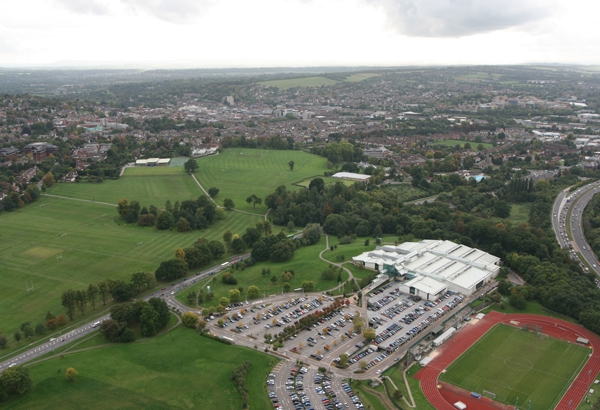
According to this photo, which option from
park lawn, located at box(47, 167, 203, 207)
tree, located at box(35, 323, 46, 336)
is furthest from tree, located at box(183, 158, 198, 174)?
tree, located at box(35, 323, 46, 336)

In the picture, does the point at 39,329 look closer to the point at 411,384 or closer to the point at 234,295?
the point at 234,295

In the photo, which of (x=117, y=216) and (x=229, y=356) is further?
(x=117, y=216)

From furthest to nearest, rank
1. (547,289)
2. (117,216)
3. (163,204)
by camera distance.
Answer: (163,204), (117,216), (547,289)

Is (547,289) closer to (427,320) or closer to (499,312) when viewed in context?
(499,312)

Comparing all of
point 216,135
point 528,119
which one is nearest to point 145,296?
point 216,135

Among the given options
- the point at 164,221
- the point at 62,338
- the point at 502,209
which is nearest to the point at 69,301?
the point at 62,338

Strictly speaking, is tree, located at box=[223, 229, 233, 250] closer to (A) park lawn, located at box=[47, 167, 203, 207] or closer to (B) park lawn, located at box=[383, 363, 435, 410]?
(A) park lawn, located at box=[47, 167, 203, 207]

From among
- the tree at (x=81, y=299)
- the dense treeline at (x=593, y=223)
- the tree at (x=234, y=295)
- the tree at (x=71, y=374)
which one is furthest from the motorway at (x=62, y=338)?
the dense treeline at (x=593, y=223)
